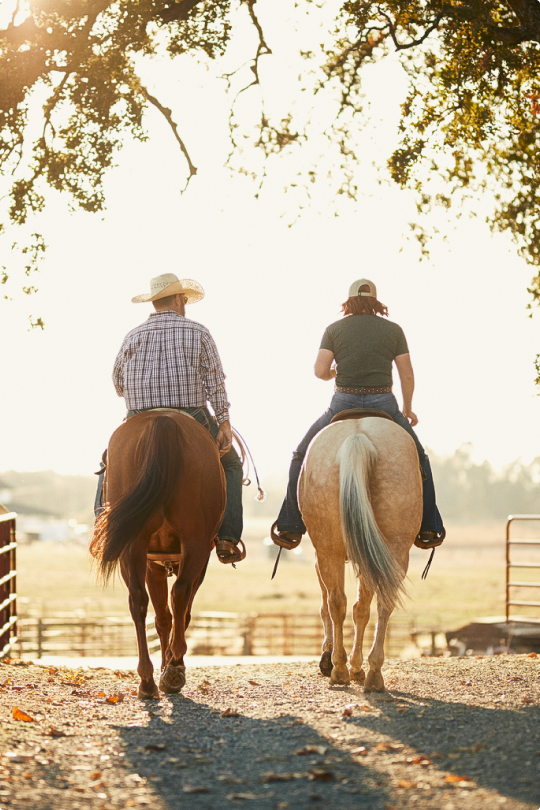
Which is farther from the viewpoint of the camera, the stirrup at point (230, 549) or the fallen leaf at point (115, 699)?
the stirrup at point (230, 549)

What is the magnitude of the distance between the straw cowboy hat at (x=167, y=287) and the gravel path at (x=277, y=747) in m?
2.89

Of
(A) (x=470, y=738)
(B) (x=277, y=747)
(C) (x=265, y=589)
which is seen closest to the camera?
(B) (x=277, y=747)

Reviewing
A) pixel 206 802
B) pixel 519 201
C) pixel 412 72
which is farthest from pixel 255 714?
pixel 412 72

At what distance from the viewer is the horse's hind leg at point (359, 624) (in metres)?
5.70

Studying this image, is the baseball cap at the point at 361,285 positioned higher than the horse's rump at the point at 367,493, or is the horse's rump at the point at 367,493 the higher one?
the baseball cap at the point at 361,285

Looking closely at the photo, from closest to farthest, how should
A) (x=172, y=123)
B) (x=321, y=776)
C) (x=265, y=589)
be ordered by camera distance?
1. (x=321, y=776)
2. (x=172, y=123)
3. (x=265, y=589)

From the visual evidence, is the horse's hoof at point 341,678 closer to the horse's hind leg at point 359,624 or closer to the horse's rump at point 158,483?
the horse's hind leg at point 359,624

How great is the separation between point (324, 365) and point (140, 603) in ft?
7.95

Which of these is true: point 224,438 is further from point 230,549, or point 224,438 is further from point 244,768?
point 244,768

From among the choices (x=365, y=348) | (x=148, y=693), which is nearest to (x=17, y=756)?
(x=148, y=693)

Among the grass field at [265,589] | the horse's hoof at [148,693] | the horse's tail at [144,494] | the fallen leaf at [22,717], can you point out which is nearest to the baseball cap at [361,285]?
the horse's tail at [144,494]

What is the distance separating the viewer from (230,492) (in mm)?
6414

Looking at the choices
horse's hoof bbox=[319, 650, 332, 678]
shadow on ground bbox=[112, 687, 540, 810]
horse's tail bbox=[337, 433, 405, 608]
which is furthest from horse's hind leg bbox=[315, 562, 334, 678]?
shadow on ground bbox=[112, 687, 540, 810]

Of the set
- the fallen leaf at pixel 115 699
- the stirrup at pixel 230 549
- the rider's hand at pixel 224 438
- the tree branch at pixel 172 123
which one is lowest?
the fallen leaf at pixel 115 699
